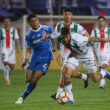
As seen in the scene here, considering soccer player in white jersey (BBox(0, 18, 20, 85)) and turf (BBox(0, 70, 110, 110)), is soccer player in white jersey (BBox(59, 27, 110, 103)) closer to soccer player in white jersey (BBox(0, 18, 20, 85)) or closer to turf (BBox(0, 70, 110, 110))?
turf (BBox(0, 70, 110, 110))

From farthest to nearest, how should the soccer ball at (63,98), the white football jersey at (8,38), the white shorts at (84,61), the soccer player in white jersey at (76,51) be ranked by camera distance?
the white football jersey at (8,38), the white shorts at (84,61), the soccer player in white jersey at (76,51), the soccer ball at (63,98)

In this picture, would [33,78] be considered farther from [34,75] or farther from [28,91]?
[28,91]

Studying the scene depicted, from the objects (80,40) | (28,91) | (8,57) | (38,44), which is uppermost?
(80,40)

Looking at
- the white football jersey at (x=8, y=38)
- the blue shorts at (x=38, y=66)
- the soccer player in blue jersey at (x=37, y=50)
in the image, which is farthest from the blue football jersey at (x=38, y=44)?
the white football jersey at (x=8, y=38)

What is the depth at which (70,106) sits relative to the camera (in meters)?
10.8

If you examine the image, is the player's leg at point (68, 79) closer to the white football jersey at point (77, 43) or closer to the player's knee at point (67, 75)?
the player's knee at point (67, 75)

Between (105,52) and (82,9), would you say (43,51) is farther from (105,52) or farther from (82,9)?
(82,9)

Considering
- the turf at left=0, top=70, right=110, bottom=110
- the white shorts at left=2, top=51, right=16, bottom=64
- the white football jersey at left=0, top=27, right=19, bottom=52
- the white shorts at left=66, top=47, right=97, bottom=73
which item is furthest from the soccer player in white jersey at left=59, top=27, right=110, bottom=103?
the white football jersey at left=0, top=27, right=19, bottom=52

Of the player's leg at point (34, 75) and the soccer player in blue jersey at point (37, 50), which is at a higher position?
the soccer player in blue jersey at point (37, 50)

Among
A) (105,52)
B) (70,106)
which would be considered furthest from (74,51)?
(105,52)

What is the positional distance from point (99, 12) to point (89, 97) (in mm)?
19888

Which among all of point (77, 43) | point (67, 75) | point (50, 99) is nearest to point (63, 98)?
point (67, 75)

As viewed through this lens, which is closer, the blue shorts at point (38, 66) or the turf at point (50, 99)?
the turf at point (50, 99)

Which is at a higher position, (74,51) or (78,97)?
(74,51)
